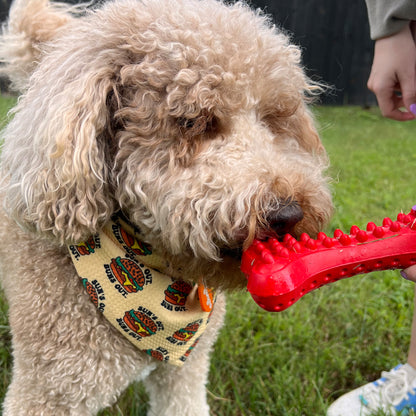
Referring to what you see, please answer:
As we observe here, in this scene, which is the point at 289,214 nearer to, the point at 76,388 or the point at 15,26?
the point at 76,388

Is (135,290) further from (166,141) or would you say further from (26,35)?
(26,35)

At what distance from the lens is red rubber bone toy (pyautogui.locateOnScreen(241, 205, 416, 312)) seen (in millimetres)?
1315

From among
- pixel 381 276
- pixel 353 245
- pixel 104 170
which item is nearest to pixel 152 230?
pixel 104 170

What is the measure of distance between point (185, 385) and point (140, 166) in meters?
1.16

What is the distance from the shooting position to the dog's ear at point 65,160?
150 cm

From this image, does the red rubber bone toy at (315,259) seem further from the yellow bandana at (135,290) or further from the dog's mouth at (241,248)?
the yellow bandana at (135,290)

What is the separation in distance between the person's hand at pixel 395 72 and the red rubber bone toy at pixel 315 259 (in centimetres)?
59

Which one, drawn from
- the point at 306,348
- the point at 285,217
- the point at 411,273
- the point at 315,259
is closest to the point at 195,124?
the point at 285,217

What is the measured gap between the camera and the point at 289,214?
4.70 ft

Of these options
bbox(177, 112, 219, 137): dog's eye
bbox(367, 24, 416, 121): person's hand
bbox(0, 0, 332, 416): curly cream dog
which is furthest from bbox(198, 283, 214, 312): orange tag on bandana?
bbox(367, 24, 416, 121): person's hand

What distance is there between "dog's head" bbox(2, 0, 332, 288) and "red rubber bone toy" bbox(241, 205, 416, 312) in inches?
3.3

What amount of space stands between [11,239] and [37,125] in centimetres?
58

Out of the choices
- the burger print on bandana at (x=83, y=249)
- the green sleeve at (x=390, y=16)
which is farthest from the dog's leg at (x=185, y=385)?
the green sleeve at (x=390, y=16)

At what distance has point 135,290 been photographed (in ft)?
5.75
